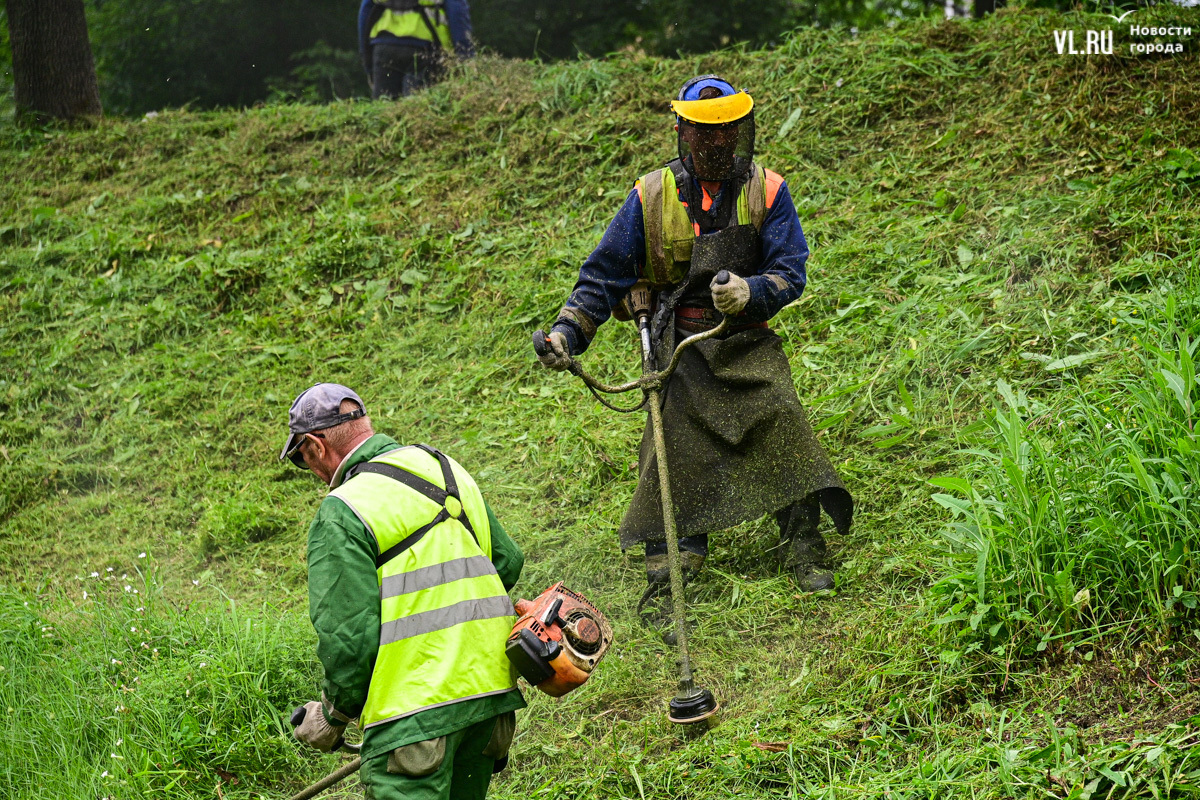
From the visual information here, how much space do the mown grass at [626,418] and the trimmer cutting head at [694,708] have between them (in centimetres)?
8

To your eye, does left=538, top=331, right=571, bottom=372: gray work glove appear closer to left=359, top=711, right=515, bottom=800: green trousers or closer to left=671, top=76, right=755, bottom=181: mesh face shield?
left=671, top=76, right=755, bottom=181: mesh face shield

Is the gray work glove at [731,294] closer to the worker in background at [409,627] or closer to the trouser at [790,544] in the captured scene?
the trouser at [790,544]

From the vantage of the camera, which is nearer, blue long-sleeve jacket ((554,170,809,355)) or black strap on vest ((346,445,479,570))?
black strap on vest ((346,445,479,570))

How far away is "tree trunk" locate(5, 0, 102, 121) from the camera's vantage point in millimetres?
10625

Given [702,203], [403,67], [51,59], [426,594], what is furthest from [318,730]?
[51,59]

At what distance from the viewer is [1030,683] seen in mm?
3328

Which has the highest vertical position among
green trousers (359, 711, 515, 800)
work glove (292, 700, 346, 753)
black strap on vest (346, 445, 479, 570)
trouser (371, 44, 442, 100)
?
trouser (371, 44, 442, 100)

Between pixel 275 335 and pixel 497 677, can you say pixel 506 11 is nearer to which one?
pixel 275 335

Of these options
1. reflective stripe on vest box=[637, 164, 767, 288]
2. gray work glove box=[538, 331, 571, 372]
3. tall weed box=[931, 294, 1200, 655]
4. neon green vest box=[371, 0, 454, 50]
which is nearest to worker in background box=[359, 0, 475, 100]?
neon green vest box=[371, 0, 454, 50]

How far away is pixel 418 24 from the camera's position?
33.2ft

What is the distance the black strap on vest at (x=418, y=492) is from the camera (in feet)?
9.76

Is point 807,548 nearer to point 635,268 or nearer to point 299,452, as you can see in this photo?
point 635,268

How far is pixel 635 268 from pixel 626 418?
6.30ft

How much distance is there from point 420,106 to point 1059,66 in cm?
547
